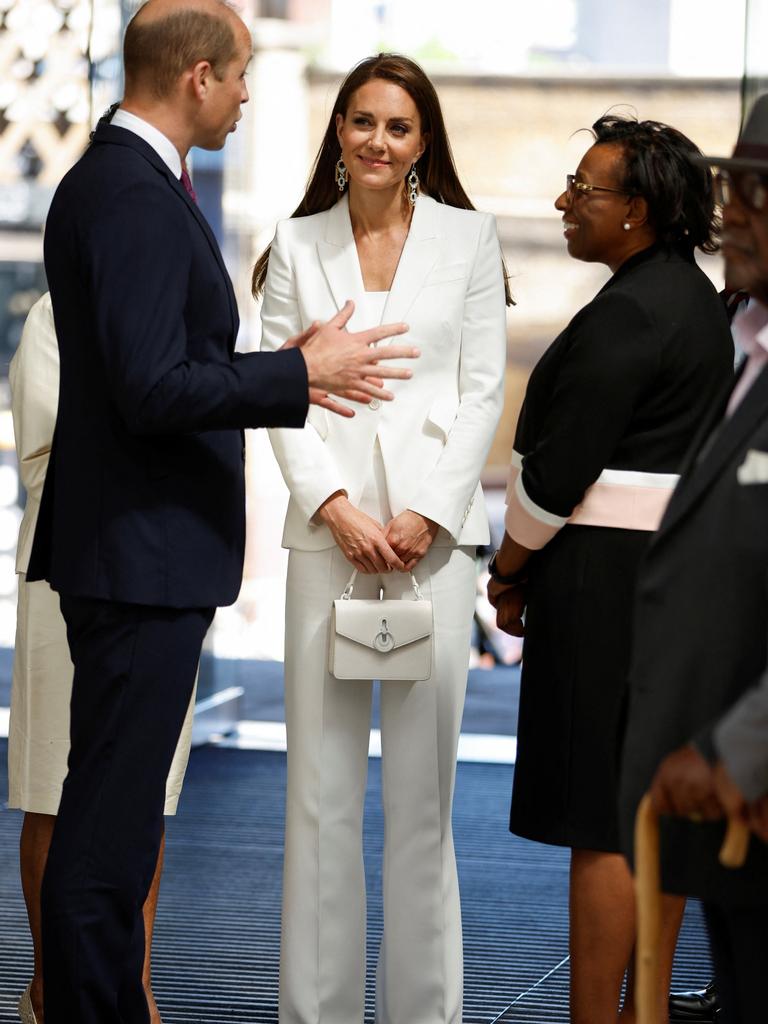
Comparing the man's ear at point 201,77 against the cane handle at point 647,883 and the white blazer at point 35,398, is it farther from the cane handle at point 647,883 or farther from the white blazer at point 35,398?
the cane handle at point 647,883

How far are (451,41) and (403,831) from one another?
444 centimetres

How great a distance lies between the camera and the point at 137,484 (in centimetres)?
232

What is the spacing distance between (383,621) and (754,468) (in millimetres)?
1278

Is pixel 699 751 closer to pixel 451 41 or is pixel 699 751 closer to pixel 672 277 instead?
pixel 672 277

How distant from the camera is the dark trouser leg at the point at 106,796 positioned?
7.61ft

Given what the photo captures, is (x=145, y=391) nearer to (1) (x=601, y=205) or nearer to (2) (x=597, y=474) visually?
(2) (x=597, y=474)

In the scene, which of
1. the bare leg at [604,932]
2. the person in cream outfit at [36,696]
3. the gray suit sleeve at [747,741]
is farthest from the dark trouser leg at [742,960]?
the person in cream outfit at [36,696]

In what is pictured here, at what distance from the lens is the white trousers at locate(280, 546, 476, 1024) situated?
289 centimetres

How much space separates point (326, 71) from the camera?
6.67 meters

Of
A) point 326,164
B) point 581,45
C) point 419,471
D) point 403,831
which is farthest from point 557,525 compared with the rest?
point 581,45

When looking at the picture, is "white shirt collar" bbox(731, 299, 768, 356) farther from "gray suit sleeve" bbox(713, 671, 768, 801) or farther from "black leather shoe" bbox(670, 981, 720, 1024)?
"black leather shoe" bbox(670, 981, 720, 1024)

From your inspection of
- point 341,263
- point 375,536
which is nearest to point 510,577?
point 375,536

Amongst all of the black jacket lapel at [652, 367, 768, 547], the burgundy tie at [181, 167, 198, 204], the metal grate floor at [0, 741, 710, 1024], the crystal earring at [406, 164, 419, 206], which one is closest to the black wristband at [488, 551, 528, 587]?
the crystal earring at [406, 164, 419, 206]

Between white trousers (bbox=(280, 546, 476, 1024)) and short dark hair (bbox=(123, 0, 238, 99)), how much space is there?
963 millimetres
